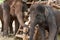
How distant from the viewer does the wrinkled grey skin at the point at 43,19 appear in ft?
16.4

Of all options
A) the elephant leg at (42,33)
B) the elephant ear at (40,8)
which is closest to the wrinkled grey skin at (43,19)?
the elephant ear at (40,8)

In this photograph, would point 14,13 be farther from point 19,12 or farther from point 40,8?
point 40,8

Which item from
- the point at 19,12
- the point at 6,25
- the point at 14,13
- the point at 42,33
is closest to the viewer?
the point at 42,33

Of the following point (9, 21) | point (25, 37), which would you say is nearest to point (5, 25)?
point (9, 21)

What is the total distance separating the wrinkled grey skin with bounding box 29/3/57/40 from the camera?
197 inches

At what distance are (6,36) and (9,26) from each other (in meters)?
0.54

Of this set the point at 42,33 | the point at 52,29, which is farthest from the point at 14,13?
the point at 52,29

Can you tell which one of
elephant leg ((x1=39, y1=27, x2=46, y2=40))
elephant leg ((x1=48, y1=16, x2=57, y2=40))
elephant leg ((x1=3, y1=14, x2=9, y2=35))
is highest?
elephant leg ((x1=48, y1=16, x2=57, y2=40))

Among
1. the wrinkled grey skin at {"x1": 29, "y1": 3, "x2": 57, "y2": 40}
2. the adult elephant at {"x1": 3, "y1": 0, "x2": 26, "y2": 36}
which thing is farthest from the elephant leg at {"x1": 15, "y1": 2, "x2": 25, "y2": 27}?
the wrinkled grey skin at {"x1": 29, "y1": 3, "x2": 57, "y2": 40}

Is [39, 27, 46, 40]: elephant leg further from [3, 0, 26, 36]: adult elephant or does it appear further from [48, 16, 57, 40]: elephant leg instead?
[3, 0, 26, 36]: adult elephant

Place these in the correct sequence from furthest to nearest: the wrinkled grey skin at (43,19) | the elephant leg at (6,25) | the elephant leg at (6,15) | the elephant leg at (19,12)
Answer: the elephant leg at (6,15) → the elephant leg at (6,25) → the elephant leg at (19,12) → the wrinkled grey skin at (43,19)

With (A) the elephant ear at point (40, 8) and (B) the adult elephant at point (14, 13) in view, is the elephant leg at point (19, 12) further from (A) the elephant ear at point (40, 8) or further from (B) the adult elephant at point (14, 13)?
(A) the elephant ear at point (40, 8)

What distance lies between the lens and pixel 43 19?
5102mm

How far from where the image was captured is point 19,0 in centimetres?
709
